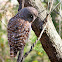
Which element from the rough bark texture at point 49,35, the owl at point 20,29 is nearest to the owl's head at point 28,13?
the owl at point 20,29

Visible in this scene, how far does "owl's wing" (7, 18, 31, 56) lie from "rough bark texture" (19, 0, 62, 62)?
36 centimetres

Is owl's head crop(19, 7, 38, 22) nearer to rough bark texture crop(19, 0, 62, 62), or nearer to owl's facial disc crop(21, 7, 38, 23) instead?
owl's facial disc crop(21, 7, 38, 23)

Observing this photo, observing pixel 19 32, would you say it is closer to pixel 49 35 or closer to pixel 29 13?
pixel 29 13

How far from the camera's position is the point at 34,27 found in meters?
0.84

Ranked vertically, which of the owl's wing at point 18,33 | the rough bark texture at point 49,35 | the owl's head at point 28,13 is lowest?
the rough bark texture at point 49,35

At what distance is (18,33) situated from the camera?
17.7 inches

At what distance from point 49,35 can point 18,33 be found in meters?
0.44

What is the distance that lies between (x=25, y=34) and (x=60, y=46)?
1.67ft

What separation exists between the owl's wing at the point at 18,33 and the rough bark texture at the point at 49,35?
14.1 inches

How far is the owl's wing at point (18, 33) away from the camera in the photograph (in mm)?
449

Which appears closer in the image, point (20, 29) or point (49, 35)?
point (20, 29)

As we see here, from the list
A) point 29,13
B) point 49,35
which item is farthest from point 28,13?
point 49,35

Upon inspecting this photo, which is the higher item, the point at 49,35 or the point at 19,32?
the point at 19,32

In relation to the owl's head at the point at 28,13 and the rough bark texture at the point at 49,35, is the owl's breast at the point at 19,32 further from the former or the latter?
the rough bark texture at the point at 49,35
